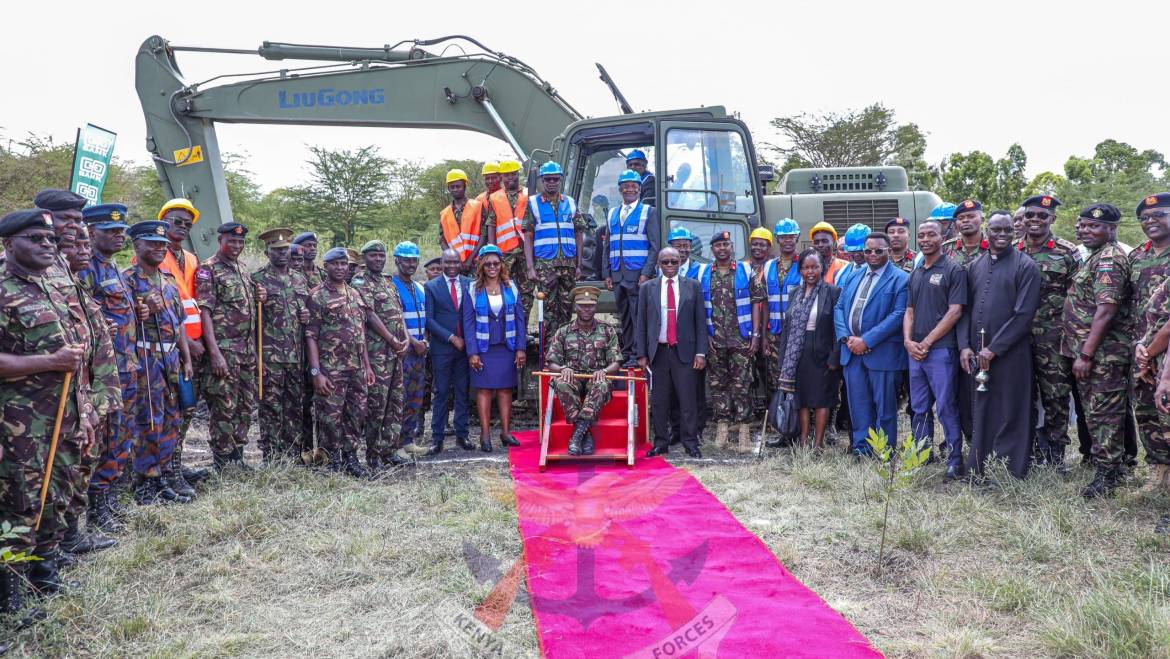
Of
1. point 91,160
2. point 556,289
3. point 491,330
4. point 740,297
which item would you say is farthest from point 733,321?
point 91,160

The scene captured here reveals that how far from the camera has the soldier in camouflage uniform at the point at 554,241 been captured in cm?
675

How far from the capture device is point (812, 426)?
22.8 ft

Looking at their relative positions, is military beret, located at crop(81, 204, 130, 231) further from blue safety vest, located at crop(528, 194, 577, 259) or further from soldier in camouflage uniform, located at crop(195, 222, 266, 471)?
blue safety vest, located at crop(528, 194, 577, 259)

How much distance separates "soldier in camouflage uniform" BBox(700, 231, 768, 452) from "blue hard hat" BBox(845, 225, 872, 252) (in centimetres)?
84

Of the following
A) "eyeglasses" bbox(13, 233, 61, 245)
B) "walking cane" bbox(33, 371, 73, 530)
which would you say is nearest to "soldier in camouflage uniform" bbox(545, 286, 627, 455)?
"walking cane" bbox(33, 371, 73, 530)

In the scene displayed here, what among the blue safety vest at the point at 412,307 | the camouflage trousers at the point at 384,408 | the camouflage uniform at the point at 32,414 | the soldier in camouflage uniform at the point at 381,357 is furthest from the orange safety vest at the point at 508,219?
the camouflage uniform at the point at 32,414

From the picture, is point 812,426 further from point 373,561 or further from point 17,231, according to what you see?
point 17,231

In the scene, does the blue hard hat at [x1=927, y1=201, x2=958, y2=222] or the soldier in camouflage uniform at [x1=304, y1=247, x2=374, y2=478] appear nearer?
the soldier in camouflage uniform at [x1=304, y1=247, x2=374, y2=478]

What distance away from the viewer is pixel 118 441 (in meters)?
4.40

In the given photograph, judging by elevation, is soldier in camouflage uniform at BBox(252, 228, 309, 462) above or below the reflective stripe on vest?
below

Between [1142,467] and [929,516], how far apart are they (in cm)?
204

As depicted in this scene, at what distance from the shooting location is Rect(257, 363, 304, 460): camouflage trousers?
5.71 meters

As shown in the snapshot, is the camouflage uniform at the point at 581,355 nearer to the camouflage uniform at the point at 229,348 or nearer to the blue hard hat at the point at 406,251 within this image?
the blue hard hat at the point at 406,251

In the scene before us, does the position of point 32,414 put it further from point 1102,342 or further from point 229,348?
point 1102,342
